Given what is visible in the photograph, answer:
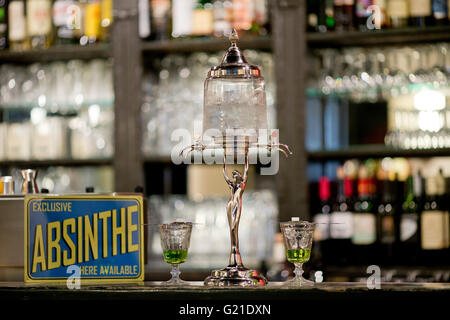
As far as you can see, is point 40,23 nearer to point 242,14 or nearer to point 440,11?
point 242,14

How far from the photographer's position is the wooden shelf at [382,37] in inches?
124

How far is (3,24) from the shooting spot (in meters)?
3.63

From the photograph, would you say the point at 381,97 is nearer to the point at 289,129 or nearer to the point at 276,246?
the point at 289,129

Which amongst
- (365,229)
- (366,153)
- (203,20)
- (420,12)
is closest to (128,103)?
(203,20)

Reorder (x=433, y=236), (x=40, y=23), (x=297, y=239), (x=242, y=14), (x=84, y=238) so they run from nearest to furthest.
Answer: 1. (x=297, y=239)
2. (x=84, y=238)
3. (x=433, y=236)
4. (x=242, y=14)
5. (x=40, y=23)

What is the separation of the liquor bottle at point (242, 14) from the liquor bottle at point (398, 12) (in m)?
0.58

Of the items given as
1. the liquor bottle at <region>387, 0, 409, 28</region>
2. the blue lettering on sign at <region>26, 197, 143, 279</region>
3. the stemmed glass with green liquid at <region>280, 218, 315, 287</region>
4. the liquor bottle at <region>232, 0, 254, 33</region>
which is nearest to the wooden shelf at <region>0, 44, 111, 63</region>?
the liquor bottle at <region>232, 0, 254, 33</region>

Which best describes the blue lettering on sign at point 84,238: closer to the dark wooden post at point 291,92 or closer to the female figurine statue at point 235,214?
the female figurine statue at point 235,214

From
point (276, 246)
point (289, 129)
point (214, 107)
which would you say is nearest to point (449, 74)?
point (289, 129)

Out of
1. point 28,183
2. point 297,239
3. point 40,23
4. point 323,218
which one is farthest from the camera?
point 40,23

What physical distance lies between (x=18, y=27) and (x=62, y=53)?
286 mm

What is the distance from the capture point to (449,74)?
3.18 metres

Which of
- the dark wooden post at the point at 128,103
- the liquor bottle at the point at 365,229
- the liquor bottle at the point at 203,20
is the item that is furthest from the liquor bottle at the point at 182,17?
the liquor bottle at the point at 365,229
